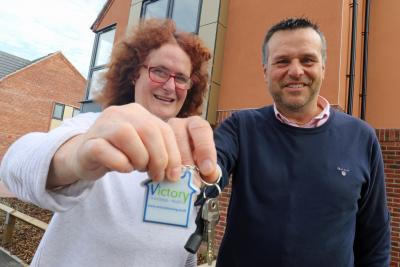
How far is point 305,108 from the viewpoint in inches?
75.0

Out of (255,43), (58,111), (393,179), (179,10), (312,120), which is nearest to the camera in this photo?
(312,120)

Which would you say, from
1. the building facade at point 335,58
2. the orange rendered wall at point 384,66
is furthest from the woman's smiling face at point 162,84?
the orange rendered wall at point 384,66

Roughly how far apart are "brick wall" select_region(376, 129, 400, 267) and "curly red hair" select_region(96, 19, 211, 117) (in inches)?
162

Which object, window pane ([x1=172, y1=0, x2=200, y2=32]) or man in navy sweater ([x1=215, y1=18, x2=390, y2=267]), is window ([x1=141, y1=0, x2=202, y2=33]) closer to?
window pane ([x1=172, y1=0, x2=200, y2=32])

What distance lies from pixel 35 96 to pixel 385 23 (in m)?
26.1

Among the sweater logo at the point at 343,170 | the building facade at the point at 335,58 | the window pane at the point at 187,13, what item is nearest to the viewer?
the sweater logo at the point at 343,170

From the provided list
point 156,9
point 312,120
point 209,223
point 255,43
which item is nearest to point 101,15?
point 156,9

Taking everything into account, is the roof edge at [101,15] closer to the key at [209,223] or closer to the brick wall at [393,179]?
the brick wall at [393,179]

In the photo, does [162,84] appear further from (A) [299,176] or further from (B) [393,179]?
(B) [393,179]

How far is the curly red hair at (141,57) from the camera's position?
1677 mm

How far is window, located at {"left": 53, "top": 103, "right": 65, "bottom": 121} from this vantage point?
87.6ft

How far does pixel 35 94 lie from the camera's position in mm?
25656

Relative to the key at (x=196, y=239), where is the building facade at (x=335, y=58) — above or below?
above

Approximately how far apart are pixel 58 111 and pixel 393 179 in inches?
1068
